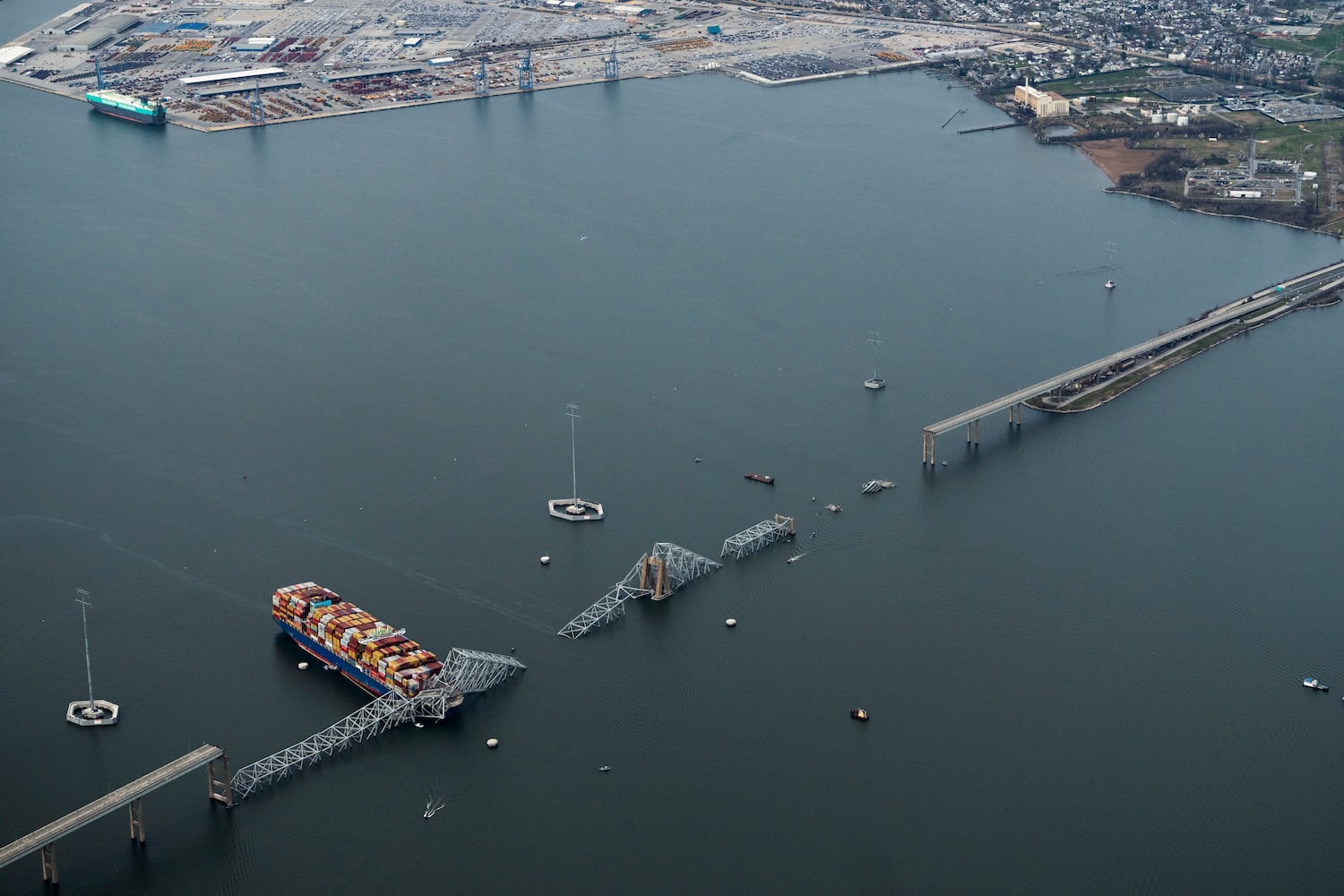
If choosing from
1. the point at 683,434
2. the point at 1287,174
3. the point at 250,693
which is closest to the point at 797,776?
the point at 250,693

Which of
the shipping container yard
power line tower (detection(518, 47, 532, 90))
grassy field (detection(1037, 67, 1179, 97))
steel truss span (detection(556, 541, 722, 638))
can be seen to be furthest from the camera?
power line tower (detection(518, 47, 532, 90))

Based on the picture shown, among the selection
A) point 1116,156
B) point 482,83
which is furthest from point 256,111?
point 1116,156

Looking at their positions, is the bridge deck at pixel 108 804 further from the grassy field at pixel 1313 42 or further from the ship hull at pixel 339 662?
the grassy field at pixel 1313 42

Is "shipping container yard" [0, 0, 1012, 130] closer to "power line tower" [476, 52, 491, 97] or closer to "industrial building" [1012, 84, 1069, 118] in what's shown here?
"power line tower" [476, 52, 491, 97]

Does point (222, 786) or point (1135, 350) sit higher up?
point (1135, 350)

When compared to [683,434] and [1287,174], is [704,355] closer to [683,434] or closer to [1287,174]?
[683,434]

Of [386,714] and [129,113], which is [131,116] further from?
[386,714]

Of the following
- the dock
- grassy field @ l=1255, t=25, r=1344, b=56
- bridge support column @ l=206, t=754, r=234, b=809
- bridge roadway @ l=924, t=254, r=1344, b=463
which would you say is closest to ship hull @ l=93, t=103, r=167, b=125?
the dock
